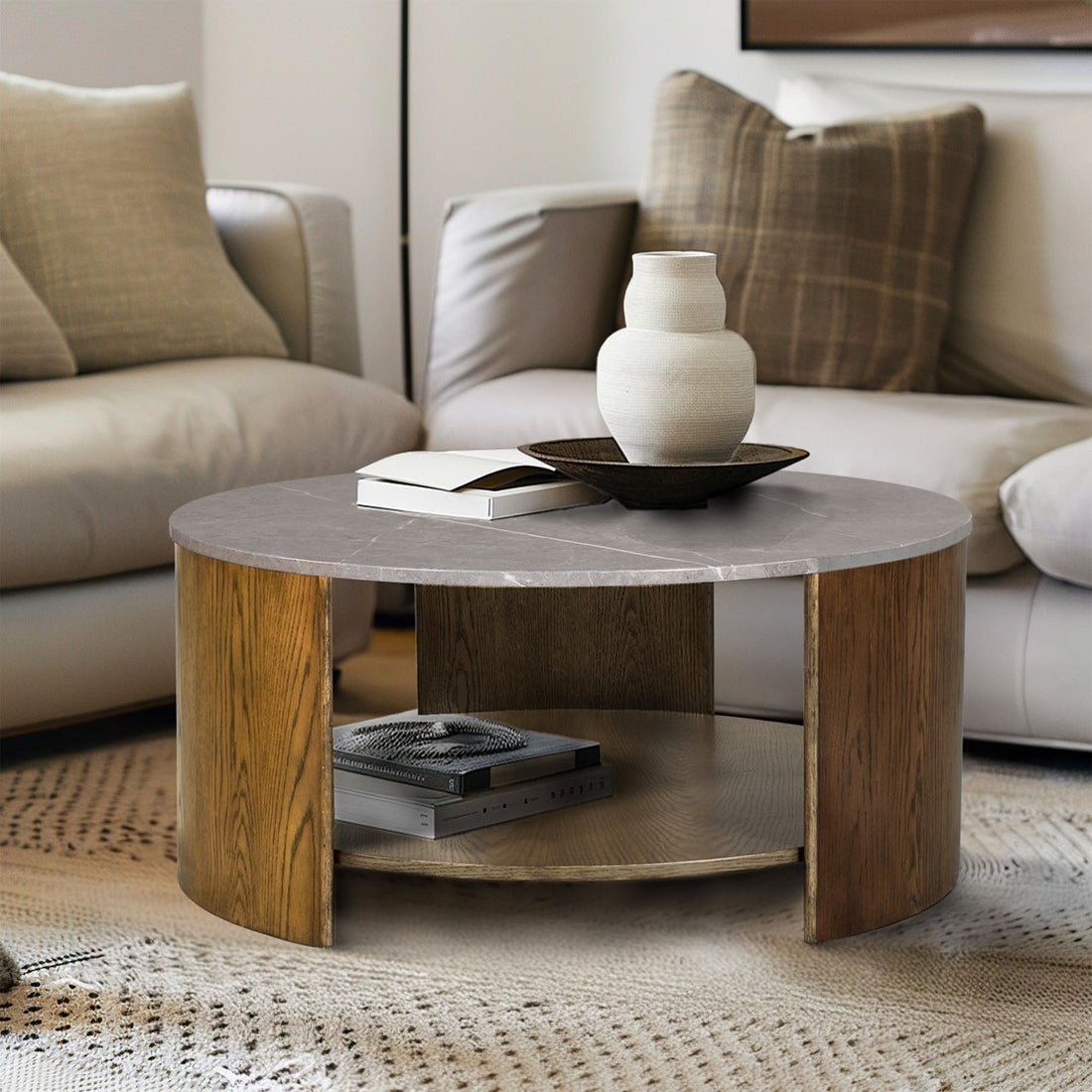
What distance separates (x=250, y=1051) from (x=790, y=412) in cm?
124

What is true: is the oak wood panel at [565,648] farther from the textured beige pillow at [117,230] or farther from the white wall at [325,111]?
the white wall at [325,111]

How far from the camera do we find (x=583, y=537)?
1420 millimetres

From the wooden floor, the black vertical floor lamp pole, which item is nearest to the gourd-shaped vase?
the wooden floor

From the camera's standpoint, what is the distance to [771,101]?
3.22 metres

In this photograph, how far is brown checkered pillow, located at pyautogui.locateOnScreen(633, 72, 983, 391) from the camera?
248cm

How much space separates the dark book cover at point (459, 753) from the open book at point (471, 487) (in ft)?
0.79

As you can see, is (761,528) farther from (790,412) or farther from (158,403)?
(158,403)

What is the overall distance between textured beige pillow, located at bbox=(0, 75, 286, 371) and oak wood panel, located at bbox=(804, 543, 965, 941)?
4.72 feet

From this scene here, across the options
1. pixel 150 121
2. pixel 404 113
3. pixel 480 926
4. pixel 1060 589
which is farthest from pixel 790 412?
pixel 404 113

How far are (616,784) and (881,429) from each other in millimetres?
714

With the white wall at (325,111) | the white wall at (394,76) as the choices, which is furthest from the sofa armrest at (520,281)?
the white wall at (325,111)

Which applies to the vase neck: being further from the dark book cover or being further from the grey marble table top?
the dark book cover

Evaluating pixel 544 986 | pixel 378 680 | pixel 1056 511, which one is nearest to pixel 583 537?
pixel 544 986

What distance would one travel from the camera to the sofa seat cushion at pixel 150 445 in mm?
1920
